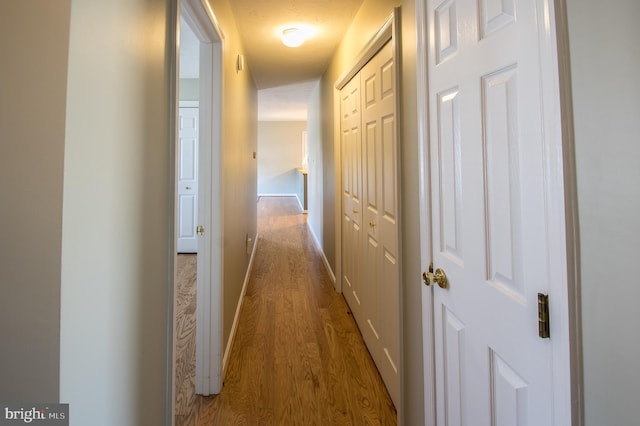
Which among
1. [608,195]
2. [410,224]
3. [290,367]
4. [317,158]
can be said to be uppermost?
[317,158]

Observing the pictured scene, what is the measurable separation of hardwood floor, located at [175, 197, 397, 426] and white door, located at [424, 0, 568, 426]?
2.49 ft

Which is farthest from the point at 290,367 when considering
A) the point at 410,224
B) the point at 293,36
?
the point at 293,36

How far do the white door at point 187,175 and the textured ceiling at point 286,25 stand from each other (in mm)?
1319

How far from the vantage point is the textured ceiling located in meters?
2.36

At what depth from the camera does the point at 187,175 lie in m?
4.91

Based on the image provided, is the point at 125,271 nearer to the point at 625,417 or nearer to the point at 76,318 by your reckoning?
the point at 76,318

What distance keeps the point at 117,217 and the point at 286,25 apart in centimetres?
248

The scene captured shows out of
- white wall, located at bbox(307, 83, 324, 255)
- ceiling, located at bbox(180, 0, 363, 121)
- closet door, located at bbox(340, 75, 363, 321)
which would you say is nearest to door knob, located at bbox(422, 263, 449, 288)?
closet door, located at bbox(340, 75, 363, 321)

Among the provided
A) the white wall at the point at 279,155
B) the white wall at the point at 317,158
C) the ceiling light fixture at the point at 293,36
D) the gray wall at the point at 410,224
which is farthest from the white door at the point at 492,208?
the white wall at the point at 279,155

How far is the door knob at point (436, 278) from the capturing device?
114 cm

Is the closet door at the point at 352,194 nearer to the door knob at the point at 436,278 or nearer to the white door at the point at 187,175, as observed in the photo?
the door knob at the point at 436,278

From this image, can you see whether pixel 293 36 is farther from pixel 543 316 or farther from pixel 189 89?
pixel 543 316

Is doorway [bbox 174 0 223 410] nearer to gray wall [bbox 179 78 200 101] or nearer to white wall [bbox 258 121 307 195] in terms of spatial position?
gray wall [bbox 179 78 200 101]

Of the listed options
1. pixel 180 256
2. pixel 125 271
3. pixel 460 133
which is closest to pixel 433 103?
pixel 460 133
